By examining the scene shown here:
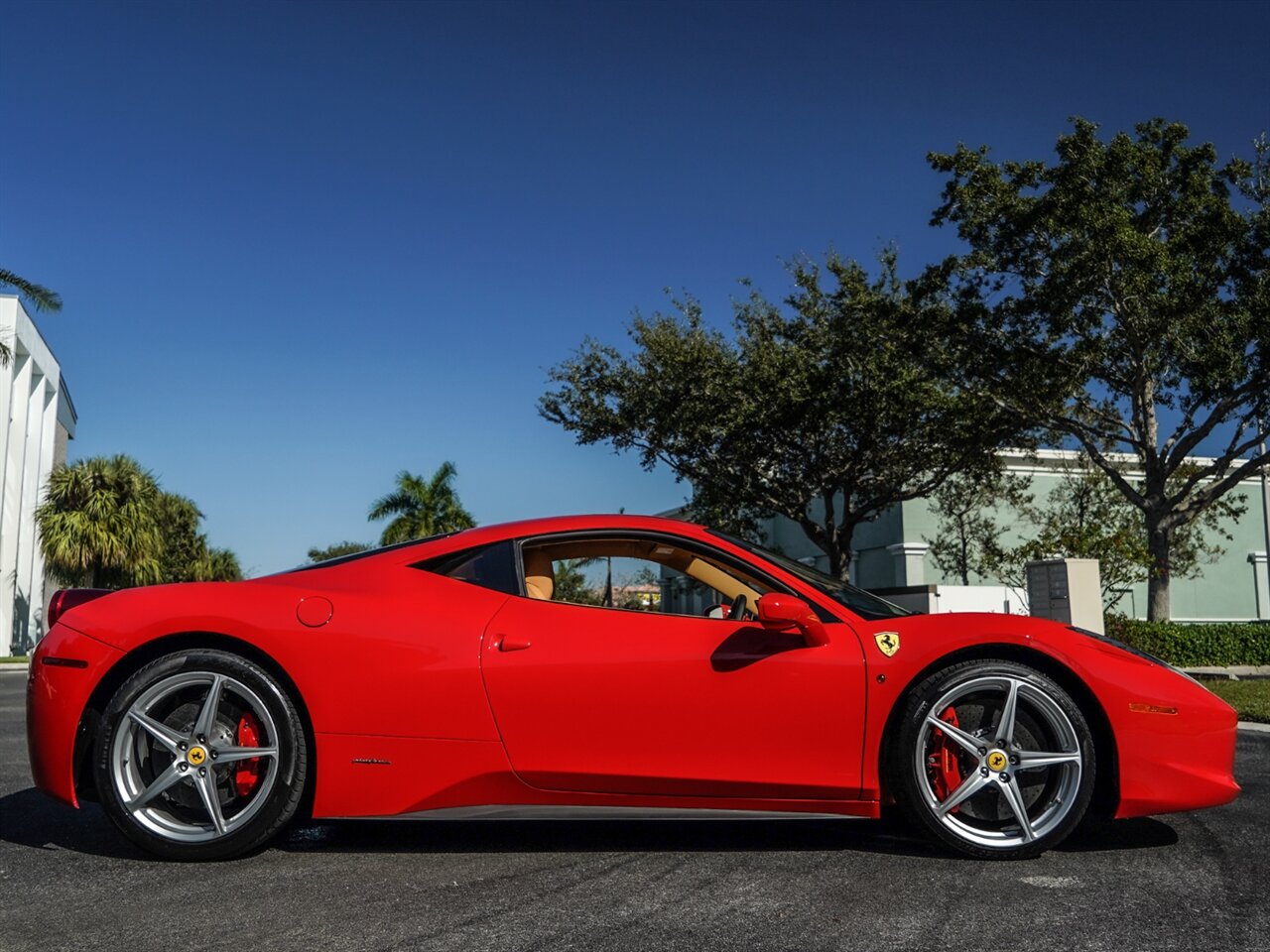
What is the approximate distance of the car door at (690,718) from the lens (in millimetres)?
3836

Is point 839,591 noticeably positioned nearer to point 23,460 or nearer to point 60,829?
point 60,829

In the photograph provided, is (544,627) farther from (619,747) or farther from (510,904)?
(510,904)

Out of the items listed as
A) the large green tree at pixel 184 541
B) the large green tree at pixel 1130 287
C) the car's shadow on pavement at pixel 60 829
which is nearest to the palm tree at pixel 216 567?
the large green tree at pixel 184 541

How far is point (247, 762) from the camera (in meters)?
3.99

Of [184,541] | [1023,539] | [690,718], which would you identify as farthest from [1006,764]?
[184,541]

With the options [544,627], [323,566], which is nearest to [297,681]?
[323,566]

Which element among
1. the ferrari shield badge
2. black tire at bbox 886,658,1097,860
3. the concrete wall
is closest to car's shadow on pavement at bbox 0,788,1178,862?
black tire at bbox 886,658,1097,860

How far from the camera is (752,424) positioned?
2658 centimetres

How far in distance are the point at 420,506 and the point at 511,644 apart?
146 feet

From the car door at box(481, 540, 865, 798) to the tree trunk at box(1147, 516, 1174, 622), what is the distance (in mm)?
20494

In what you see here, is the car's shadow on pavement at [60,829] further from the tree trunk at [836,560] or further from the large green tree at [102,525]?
the large green tree at [102,525]

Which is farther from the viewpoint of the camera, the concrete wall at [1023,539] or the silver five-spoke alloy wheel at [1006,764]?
the concrete wall at [1023,539]

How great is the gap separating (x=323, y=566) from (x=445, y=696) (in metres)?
0.83

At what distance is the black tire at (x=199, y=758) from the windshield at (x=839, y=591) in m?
1.79
